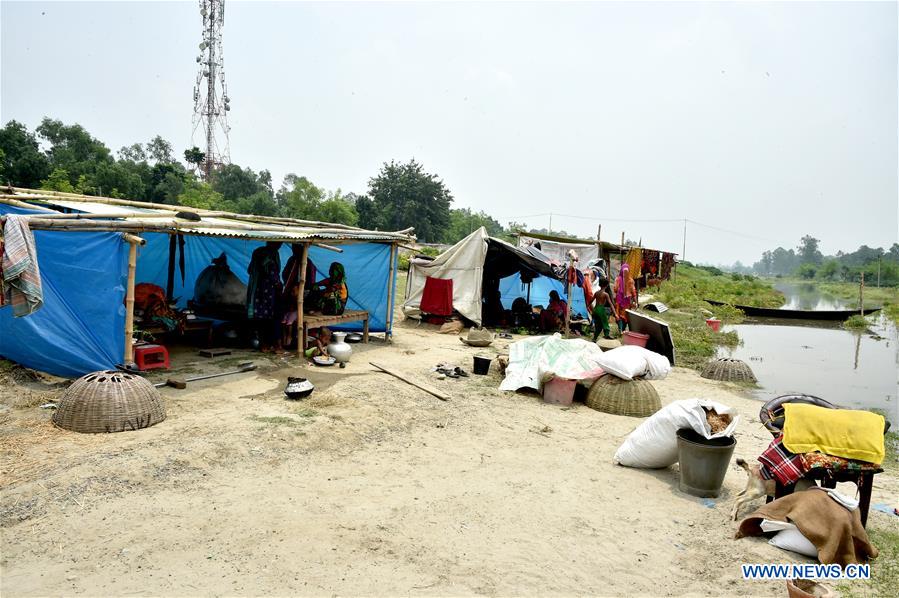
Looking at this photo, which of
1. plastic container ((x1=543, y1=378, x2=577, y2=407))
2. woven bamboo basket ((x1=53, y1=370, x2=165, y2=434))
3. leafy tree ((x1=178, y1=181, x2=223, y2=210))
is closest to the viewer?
woven bamboo basket ((x1=53, y1=370, x2=165, y2=434))

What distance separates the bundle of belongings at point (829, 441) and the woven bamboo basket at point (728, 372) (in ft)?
20.9

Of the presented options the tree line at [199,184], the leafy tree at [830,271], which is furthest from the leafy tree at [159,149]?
the leafy tree at [830,271]

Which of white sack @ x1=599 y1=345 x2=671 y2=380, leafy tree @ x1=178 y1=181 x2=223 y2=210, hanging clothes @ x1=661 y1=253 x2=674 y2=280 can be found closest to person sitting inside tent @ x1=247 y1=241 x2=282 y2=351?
white sack @ x1=599 y1=345 x2=671 y2=380

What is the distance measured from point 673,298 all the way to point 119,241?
71.5 ft

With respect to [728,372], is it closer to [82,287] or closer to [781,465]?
[781,465]

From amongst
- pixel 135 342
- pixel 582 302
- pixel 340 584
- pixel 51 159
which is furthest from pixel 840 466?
pixel 51 159

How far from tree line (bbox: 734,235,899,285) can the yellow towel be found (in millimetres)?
54523

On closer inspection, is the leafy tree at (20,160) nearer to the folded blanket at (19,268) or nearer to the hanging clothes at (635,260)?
the folded blanket at (19,268)

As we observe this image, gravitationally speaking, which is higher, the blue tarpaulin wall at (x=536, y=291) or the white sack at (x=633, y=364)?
the blue tarpaulin wall at (x=536, y=291)

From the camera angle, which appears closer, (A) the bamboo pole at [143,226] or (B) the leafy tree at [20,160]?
(A) the bamboo pole at [143,226]

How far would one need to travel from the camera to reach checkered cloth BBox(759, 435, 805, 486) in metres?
3.71

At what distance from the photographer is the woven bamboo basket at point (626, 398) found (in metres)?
6.81

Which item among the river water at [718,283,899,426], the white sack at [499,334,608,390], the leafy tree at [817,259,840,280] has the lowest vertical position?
the river water at [718,283,899,426]

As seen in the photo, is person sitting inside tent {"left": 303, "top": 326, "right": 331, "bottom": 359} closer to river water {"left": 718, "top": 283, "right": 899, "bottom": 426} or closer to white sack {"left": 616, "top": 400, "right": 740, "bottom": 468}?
white sack {"left": 616, "top": 400, "right": 740, "bottom": 468}
